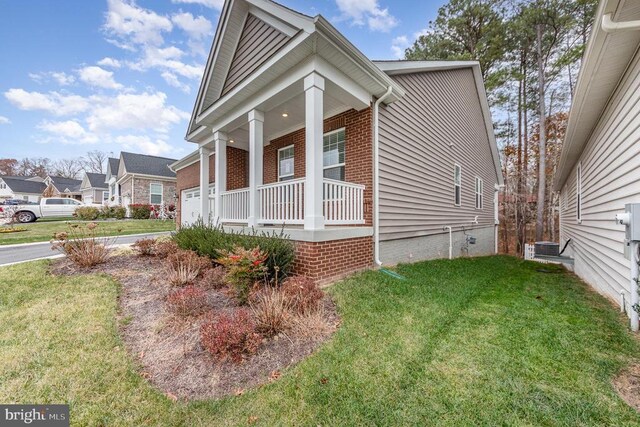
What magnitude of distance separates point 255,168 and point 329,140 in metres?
2.24

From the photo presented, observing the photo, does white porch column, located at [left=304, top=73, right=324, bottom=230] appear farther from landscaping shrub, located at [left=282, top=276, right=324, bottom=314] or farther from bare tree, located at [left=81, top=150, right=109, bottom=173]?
bare tree, located at [left=81, top=150, right=109, bottom=173]

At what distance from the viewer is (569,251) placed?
1009 centimetres

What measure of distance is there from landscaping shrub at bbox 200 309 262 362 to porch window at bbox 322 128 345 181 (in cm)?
462

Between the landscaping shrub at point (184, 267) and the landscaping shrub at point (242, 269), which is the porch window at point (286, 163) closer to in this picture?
the landscaping shrub at point (184, 267)

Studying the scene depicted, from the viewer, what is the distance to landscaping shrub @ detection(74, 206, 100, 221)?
18656mm

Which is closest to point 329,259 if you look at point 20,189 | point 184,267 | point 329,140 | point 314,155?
point 314,155

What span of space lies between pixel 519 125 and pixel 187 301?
70.8 ft

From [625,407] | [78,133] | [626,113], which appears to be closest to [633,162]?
[626,113]

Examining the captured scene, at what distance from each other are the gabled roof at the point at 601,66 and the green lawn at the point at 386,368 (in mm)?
3283

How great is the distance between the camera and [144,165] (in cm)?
2317

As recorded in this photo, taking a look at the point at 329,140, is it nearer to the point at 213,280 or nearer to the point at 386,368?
the point at 213,280

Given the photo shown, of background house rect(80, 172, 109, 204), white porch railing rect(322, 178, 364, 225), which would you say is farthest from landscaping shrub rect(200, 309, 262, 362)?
background house rect(80, 172, 109, 204)

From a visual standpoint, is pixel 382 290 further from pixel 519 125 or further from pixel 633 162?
pixel 519 125

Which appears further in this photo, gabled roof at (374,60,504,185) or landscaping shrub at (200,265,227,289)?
gabled roof at (374,60,504,185)
